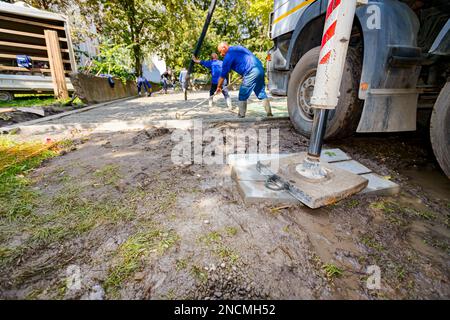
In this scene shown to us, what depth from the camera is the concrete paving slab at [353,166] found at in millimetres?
2058

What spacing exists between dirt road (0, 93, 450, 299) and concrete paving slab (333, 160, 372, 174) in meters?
0.28

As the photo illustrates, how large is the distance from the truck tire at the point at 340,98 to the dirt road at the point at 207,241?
737mm

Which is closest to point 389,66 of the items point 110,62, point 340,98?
point 340,98

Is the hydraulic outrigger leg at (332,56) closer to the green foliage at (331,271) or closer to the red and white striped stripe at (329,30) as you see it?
the red and white striped stripe at (329,30)

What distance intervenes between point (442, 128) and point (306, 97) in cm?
145

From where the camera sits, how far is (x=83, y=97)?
6672 millimetres

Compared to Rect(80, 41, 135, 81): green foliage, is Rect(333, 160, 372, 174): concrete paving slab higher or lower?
lower

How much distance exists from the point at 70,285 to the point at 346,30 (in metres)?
2.05

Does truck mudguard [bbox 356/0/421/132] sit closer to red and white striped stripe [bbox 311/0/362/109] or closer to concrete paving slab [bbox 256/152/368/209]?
concrete paving slab [bbox 256/152/368/209]

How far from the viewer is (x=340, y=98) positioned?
7.55 ft

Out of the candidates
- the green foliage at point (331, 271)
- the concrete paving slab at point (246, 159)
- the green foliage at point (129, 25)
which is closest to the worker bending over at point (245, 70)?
the concrete paving slab at point (246, 159)

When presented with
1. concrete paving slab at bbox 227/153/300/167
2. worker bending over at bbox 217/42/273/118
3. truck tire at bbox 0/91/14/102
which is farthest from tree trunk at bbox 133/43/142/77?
concrete paving slab at bbox 227/153/300/167

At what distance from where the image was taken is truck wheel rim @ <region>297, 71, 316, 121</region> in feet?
9.02
